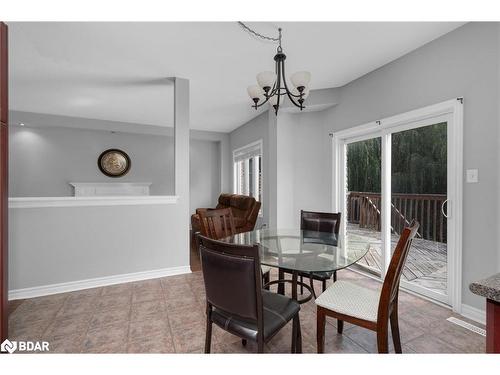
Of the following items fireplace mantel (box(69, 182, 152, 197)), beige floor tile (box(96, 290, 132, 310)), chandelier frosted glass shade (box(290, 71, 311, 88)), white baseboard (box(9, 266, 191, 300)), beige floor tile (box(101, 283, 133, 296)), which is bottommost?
beige floor tile (box(101, 283, 133, 296))

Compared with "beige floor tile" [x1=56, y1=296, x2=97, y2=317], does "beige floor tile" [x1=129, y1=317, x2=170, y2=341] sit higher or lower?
higher

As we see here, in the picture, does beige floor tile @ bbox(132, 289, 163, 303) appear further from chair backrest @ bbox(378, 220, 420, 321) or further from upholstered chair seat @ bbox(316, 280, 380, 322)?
chair backrest @ bbox(378, 220, 420, 321)

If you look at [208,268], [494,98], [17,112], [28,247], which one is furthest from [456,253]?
[17,112]

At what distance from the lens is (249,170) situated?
5797 millimetres

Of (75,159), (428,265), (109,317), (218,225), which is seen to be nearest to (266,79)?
(218,225)

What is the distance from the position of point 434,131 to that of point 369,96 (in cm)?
88

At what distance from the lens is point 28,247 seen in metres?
2.55

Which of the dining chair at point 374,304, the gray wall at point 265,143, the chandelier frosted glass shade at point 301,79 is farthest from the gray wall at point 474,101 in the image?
the gray wall at point 265,143

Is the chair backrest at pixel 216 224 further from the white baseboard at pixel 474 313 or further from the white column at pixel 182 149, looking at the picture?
the white baseboard at pixel 474 313

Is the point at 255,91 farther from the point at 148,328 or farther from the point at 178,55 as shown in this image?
the point at 148,328

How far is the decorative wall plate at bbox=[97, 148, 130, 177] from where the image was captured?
5.58 metres

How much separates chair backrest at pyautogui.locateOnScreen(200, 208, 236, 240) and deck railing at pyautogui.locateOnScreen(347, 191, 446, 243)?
1812 millimetres

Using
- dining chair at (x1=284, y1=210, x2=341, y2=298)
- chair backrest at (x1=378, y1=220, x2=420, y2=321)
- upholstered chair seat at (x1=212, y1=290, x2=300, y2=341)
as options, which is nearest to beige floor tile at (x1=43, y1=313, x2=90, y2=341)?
upholstered chair seat at (x1=212, y1=290, x2=300, y2=341)
